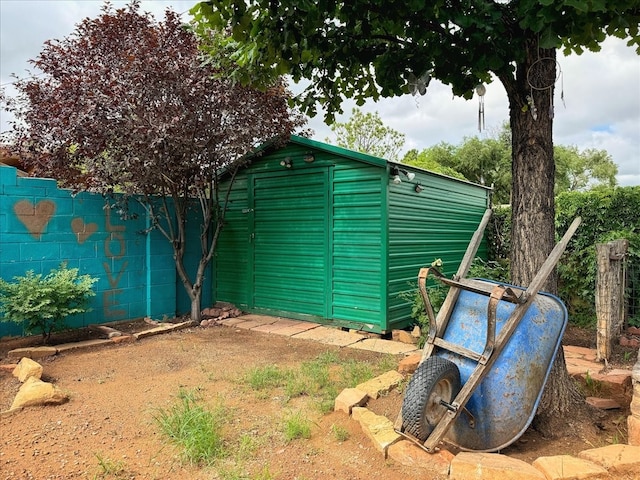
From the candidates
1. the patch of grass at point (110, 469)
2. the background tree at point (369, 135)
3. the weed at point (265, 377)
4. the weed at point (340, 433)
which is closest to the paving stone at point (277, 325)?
the weed at point (265, 377)

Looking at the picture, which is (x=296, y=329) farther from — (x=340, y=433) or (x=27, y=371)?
(x=340, y=433)

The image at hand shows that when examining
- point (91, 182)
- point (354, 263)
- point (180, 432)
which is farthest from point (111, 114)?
point (180, 432)

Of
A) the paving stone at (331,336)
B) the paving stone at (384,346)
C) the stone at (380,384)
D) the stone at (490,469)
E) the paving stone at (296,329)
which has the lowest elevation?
the paving stone at (384,346)

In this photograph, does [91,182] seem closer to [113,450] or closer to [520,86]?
[113,450]

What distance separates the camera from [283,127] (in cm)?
585

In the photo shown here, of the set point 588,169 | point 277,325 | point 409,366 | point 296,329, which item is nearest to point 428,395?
point 409,366

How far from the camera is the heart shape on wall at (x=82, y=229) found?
5.53 meters

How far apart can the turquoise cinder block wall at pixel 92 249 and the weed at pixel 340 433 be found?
435 centimetres

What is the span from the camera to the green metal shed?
5617 mm

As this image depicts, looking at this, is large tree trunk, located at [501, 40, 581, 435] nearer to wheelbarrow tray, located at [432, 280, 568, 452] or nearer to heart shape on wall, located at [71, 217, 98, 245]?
wheelbarrow tray, located at [432, 280, 568, 452]

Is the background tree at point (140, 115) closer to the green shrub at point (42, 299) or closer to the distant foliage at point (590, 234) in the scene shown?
the green shrub at point (42, 299)

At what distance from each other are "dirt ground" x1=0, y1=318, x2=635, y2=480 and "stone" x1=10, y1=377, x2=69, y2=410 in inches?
2.5

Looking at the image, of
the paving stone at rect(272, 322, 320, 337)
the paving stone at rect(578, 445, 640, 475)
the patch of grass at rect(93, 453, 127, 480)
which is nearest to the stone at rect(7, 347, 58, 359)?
the paving stone at rect(272, 322, 320, 337)

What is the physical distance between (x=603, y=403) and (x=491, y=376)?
4.11 ft
